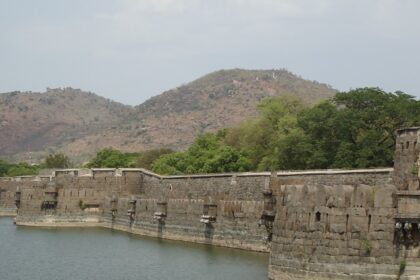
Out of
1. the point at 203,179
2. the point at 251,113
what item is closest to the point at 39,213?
the point at 203,179

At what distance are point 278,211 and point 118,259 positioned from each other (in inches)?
530

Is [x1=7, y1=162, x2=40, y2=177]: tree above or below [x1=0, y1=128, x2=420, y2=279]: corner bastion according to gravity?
above

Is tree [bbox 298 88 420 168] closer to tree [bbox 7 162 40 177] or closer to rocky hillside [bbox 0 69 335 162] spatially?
tree [bbox 7 162 40 177]

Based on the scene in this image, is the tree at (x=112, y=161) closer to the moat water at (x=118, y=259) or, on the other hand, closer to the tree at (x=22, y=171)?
the tree at (x=22, y=171)

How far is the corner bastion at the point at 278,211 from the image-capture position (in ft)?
76.2

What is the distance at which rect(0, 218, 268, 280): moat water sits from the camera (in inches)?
1248

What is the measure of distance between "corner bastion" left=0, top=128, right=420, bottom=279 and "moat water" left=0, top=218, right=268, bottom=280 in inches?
79.5

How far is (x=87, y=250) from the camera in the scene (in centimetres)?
4200

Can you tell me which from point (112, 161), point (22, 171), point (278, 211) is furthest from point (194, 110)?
point (278, 211)

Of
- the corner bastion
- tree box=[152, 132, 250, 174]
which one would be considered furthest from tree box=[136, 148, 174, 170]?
the corner bastion

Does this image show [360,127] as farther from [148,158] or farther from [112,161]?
[112,161]

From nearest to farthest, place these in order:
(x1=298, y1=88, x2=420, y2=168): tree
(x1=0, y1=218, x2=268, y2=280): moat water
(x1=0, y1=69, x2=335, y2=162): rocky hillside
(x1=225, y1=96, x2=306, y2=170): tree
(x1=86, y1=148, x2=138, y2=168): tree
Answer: (x1=0, y1=218, x2=268, y2=280): moat water < (x1=298, y1=88, x2=420, y2=168): tree < (x1=225, y1=96, x2=306, y2=170): tree < (x1=86, y1=148, x2=138, y2=168): tree < (x1=0, y1=69, x2=335, y2=162): rocky hillside

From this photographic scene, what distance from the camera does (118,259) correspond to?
37.7 metres

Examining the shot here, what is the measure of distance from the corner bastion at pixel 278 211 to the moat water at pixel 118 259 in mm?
2019
